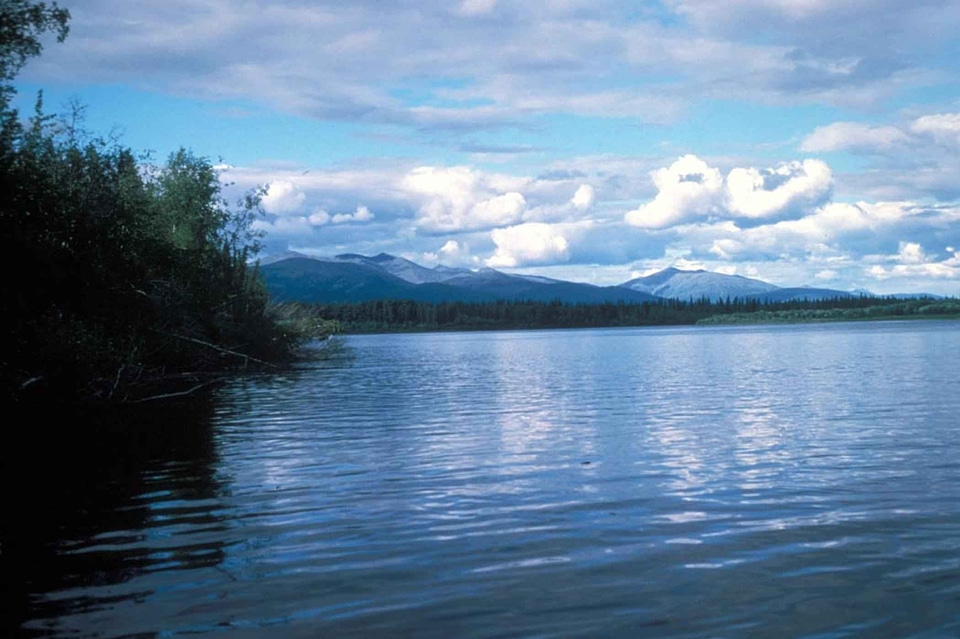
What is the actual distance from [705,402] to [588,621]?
95.2 feet

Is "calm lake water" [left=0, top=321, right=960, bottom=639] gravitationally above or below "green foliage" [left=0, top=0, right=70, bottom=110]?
below

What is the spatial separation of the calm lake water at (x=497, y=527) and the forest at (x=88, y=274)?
475 cm

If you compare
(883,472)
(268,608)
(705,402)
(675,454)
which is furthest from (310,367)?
(268,608)

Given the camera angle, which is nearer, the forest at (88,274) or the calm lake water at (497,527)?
the calm lake water at (497,527)

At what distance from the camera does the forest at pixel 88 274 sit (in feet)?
93.5

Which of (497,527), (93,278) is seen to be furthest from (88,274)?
(497,527)

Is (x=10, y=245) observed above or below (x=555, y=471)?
above

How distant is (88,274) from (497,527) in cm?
2444

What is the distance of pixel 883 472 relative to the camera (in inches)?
774

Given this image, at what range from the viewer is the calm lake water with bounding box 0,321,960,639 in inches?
411

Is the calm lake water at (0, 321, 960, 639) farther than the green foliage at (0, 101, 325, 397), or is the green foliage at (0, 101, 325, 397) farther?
the green foliage at (0, 101, 325, 397)

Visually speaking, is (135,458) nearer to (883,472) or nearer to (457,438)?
(457,438)

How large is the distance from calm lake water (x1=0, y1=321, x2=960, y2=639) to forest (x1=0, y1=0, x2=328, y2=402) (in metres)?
4.75

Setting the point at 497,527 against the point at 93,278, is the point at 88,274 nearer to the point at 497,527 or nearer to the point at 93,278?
the point at 93,278
